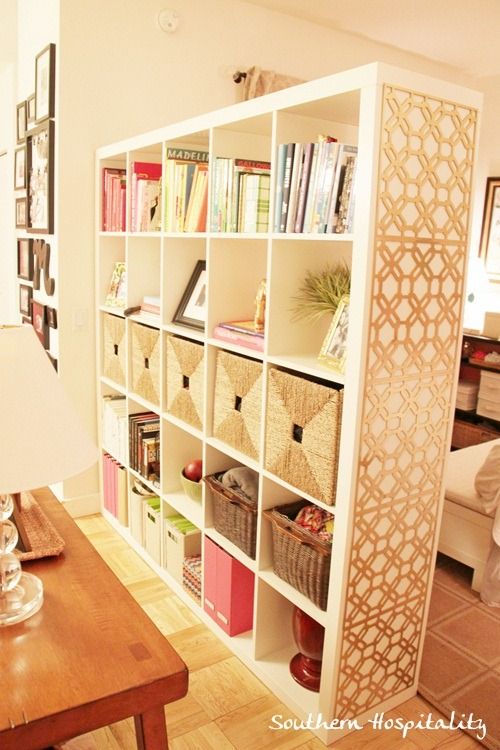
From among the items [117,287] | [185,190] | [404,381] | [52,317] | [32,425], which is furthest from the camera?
[52,317]

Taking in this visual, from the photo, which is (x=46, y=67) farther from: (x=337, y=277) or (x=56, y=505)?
(x=56, y=505)

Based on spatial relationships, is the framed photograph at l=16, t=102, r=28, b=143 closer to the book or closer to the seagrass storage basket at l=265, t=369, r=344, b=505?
the book

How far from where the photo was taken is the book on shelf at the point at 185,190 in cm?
230

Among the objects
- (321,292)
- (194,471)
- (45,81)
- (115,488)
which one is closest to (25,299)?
(45,81)

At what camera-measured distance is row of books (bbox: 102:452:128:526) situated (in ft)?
10.0

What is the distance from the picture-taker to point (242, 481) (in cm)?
224

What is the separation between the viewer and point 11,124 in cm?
398

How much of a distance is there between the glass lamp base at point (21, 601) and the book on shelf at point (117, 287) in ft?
5.96

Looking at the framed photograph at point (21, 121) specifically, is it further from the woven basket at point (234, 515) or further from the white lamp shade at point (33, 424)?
the white lamp shade at point (33, 424)

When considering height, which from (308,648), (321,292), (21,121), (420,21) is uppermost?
(420,21)

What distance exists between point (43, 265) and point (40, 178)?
44 cm

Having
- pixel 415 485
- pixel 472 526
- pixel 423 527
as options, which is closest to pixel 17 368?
pixel 415 485

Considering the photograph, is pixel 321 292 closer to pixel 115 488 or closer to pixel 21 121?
pixel 115 488

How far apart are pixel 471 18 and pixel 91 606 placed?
11.5 feet
